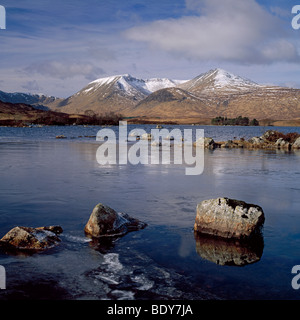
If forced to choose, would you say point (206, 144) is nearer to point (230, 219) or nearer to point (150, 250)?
point (230, 219)

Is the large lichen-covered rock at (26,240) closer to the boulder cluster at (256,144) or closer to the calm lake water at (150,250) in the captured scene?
the calm lake water at (150,250)

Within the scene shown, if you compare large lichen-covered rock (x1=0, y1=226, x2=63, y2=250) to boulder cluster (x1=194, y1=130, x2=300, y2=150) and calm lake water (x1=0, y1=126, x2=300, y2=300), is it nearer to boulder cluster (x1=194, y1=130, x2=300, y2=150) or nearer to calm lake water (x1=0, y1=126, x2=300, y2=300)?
calm lake water (x1=0, y1=126, x2=300, y2=300)

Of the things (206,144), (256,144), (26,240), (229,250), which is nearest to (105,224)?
(26,240)

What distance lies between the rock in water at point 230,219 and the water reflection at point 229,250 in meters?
0.29

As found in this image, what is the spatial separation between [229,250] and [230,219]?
136cm

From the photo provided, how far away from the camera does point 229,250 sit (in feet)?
36.6

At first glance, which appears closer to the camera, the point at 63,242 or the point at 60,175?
the point at 63,242

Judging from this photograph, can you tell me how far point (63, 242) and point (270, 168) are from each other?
76.2ft

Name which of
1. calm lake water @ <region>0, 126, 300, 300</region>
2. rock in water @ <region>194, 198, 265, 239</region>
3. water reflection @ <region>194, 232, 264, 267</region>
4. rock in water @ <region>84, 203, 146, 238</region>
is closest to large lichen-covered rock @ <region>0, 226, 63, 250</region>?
calm lake water @ <region>0, 126, 300, 300</region>

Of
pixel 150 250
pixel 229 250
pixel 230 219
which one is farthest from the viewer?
Result: pixel 230 219

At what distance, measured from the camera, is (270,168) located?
3055 cm
